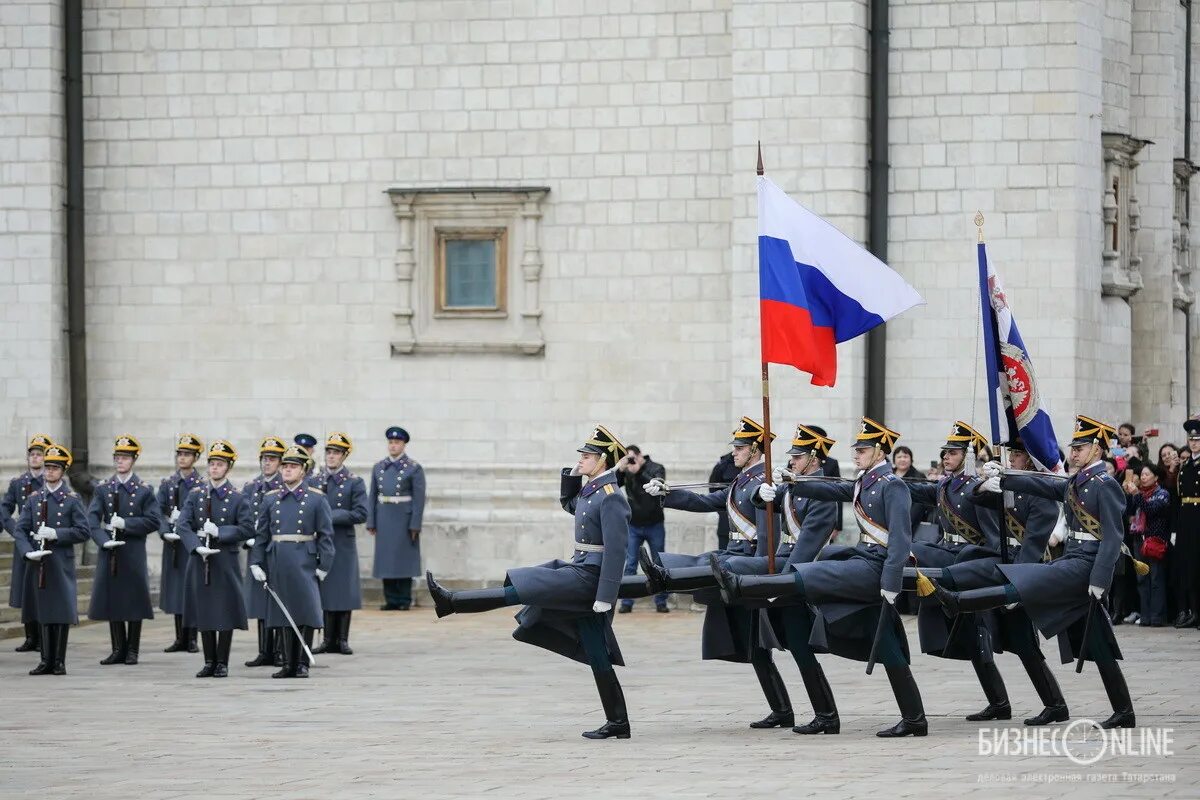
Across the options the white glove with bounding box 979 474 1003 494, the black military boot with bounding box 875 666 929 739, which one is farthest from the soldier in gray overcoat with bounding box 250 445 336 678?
the white glove with bounding box 979 474 1003 494

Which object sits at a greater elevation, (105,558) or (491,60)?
(491,60)

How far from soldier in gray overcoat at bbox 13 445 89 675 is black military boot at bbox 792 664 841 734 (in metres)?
6.51

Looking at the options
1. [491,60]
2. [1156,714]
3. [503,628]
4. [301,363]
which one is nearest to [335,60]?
[491,60]

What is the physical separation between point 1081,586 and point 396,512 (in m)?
9.96

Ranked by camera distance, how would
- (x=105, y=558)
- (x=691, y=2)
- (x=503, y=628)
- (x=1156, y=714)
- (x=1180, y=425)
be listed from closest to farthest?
(x=1156, y=714)
(x=105, y=558)
(x=503, y=628)
(x=691, y=2)
(x=1180, y=425)

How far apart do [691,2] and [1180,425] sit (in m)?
7.46

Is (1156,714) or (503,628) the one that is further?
(503,628)

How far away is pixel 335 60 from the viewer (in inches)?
843

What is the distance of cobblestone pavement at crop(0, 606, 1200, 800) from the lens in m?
9.95

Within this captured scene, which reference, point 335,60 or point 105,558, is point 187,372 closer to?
point 335,60

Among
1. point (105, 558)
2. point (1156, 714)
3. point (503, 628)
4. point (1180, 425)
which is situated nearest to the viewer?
point (1156, 714)

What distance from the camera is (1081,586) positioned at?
11.7 metres

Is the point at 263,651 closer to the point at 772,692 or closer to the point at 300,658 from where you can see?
the point at 300,658

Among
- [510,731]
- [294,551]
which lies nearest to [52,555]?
[294,551]
